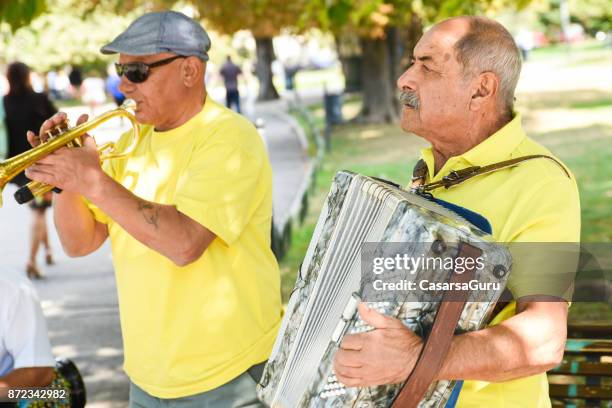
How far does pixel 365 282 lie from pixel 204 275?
1.14m

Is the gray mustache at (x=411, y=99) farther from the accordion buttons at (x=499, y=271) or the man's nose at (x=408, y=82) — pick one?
the accordion buttons at (x=499, y=271)

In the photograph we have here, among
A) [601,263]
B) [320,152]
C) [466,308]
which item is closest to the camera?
[466,308]

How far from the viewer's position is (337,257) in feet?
6.92

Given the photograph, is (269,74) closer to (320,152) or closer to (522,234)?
(320,152)

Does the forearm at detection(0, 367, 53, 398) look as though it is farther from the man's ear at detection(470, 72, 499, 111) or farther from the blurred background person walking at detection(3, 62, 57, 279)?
the blurred background person walking at detection(3, 62, 57, 279)

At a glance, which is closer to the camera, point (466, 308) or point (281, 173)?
point (466, 308)

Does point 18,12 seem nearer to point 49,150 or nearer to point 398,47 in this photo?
point 49,150

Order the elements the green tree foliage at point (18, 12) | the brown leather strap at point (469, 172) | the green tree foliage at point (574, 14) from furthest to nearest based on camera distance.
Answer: the green tree foliage at point (574, 14) < the green tree foliage at point (18, 12) < the brown leather strap at point (469, 172)

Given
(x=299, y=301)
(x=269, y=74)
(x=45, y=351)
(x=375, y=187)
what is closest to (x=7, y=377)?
(x=45, y=351)

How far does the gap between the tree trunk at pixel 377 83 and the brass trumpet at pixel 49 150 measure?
19.9 metres

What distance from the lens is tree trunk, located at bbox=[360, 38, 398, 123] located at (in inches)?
902

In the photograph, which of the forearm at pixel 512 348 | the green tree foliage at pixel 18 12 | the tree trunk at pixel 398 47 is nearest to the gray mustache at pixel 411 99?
the forearm at pixel 512 348

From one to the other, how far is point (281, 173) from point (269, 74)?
67.4 ft

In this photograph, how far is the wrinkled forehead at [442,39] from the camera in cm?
229
